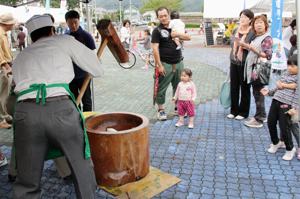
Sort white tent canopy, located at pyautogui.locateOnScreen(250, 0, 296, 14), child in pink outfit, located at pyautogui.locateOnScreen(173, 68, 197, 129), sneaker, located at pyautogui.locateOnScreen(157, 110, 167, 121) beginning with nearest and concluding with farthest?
child in pink outfit, located at pyautogui.locateOnScreen(173, 68, 197, 129) → sneaker, located at pyautogui.locateOnScreen(157, 110, 167, 121) → white tent canopy, located at pyautogui.locateOnScreen(250, 0, 296, 14)

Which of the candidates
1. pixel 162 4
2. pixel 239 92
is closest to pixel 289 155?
pixel 239 92

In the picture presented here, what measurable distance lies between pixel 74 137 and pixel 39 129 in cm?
25

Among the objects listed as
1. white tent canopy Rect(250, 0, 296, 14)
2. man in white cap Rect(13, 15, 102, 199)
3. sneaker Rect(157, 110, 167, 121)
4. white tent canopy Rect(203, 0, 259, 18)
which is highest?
white tent canopy Rect(203, 0, 259, 18)

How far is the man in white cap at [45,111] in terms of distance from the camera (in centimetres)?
233

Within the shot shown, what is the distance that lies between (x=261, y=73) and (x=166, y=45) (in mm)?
1503

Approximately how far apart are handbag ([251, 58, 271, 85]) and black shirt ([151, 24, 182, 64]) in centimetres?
121

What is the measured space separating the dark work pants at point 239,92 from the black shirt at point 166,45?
36.7 inches

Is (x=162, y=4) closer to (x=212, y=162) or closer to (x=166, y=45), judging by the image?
(x=166, y=45)

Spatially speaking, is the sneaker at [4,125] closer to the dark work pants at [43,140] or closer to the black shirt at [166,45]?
the black shirt at [166,45]

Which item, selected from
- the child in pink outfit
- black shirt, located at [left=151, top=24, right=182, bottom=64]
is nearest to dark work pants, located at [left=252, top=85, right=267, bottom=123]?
the child in pink outfit

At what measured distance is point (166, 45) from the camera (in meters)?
5.26

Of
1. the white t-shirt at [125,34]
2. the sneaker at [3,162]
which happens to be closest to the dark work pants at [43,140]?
the sneaker at [3,162]

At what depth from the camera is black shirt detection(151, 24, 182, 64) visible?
5.19m

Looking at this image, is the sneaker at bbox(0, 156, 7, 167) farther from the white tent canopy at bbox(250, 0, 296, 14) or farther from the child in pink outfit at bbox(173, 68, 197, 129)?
the white tent canopy at bbox(250, 0, 296, 14)
